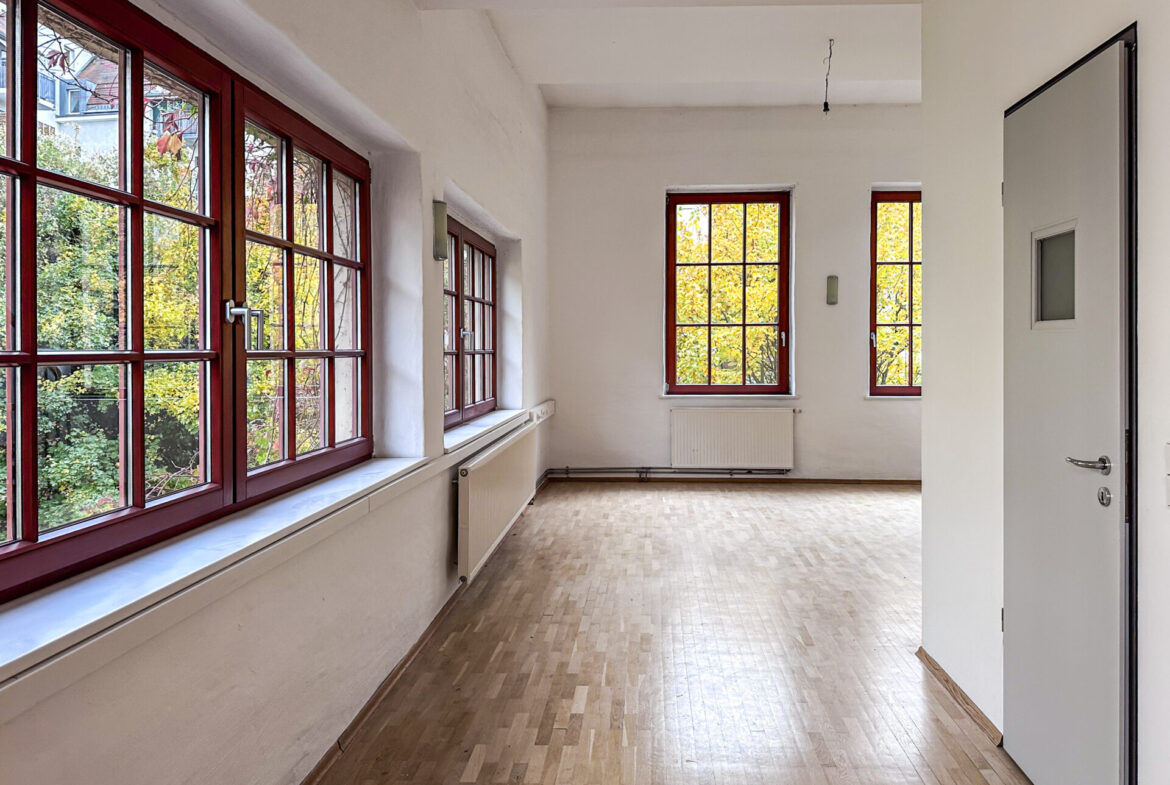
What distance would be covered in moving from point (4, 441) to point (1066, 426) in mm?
2417

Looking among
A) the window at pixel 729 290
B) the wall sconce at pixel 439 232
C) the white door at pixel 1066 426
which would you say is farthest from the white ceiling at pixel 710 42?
the white door at pixel 1066 426

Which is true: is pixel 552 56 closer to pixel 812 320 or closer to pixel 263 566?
pixel 812 320

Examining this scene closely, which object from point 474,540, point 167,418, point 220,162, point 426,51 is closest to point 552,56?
point 426,51

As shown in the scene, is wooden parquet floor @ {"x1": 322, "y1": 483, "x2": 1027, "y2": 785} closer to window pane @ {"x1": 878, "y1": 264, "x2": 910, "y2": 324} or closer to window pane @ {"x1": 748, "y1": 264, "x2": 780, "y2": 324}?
window pane @ {"x1": 748, "y1": 264, "x2": 780, "y2": 324}

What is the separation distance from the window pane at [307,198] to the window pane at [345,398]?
1.58 ft

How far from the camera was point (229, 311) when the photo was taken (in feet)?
7.51

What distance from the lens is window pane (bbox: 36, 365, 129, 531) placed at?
1616mm

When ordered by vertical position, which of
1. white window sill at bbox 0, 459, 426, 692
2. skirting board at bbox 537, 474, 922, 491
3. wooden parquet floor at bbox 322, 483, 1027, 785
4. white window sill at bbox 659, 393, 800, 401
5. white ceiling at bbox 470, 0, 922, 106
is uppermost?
white ceiling at bbox 470, 0, 922, 106

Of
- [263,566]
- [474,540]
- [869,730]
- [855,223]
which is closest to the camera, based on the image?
[263,566]

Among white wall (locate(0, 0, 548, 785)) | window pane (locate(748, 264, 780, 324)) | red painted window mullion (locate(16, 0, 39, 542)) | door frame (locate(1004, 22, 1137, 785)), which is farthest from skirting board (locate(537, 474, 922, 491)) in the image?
red painted window mullion (locate(16, 0, 39, 542))

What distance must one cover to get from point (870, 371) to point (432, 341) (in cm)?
555

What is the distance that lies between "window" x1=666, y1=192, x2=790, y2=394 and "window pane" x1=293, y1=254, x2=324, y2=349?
17.9 ft

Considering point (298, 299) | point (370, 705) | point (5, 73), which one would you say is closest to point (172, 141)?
point (5, 73)

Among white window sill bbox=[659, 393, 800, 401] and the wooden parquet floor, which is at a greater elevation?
white window sill bbox=[659, 393, 800, 401]
